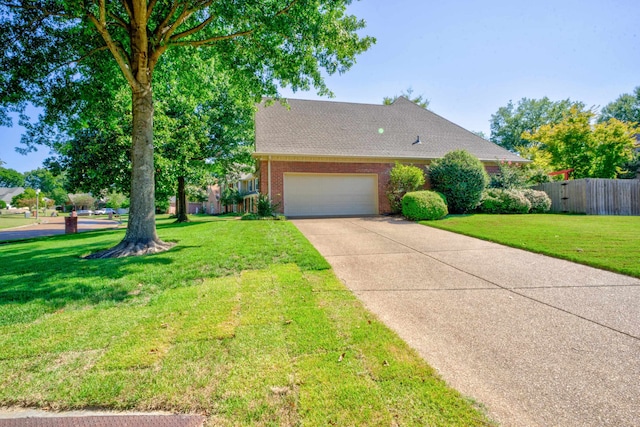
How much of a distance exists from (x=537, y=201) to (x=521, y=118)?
90.1 ft

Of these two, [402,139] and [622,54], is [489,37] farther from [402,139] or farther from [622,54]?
[622,54]

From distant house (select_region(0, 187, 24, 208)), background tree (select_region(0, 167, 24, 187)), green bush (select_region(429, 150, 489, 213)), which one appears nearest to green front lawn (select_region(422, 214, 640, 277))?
green bush (select_region(429, 150, 489, 213))

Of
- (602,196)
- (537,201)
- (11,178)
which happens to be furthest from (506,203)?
(11,178)

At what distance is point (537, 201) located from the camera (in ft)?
43.8

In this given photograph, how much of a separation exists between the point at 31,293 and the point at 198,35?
8063 millimetres

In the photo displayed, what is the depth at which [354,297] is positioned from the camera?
388 centimetres

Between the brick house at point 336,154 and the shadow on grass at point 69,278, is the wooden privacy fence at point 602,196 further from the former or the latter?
the shadow on grass at point 69,278

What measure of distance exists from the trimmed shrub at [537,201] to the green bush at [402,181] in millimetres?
4954

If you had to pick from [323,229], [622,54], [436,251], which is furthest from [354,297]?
[622,54]

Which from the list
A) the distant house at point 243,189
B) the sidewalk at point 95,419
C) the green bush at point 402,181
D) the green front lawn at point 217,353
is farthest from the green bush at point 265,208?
the distant house at point 243,189

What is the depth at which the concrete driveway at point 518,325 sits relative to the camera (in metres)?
1.99

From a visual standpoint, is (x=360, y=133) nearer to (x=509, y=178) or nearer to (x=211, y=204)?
(x=509, y=178)

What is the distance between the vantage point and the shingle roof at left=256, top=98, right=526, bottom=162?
1408 cm

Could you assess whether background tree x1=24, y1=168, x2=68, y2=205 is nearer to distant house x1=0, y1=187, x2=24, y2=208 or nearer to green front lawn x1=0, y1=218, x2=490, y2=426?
distant house x1=0, y1=187, x2=24, y2=208
